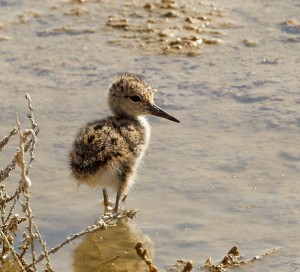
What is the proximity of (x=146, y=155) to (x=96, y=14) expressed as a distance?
8.59 feet

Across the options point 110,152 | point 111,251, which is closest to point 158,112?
point 110,152

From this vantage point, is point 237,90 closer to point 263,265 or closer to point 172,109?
point 172,109

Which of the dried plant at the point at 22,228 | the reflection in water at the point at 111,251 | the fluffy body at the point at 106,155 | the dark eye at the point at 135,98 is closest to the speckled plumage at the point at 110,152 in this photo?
the fluffy body at the point at 106,155

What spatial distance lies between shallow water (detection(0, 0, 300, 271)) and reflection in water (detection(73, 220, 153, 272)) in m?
0.02

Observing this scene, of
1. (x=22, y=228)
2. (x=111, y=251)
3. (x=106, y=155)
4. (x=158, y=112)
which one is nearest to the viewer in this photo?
(x=111, y=251)

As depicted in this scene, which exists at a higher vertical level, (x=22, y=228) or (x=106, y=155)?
(x=106, y=155)

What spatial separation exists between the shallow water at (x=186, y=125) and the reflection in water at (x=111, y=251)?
0.02m

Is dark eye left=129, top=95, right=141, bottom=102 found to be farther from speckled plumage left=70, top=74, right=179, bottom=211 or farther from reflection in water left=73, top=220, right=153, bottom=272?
reflection in water left=73, top=220, right=153, bottom=272

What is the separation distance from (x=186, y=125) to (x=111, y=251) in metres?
1.55

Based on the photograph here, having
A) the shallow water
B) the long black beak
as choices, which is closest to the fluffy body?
the shallow water

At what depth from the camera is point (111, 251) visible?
212 inches

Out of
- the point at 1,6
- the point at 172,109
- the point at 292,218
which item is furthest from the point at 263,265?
the point at 1,6

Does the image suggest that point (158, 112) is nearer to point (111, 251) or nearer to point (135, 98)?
point (135, 98)

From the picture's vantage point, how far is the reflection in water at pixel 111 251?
17.0 ft
